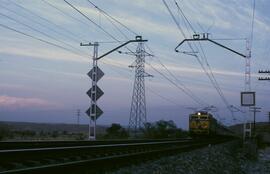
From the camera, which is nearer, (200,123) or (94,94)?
(94,94)

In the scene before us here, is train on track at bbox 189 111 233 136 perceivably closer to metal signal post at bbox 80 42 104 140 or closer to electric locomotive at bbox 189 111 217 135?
electric locomotive at bbox 189 111 217 135

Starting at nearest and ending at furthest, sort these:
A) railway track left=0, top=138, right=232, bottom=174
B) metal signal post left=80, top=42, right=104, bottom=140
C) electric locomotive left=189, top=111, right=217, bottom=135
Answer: railway track left=0, top=138, right=232, bottom=174 → metal signal post left=80, top=42, right=104, bottom=140 → electric locomotive left=189, top=111, right=217, bottom=135

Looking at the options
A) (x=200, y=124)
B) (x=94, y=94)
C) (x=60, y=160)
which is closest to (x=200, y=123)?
(x=200, y=124)

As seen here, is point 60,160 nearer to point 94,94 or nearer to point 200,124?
point 94,94

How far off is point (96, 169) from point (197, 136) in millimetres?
53916

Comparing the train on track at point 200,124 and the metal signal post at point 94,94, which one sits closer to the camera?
the metal signal post at point 94,94

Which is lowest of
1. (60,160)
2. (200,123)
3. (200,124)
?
(60,160)

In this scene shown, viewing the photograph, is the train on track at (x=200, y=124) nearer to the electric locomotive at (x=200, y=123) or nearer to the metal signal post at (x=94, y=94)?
the electric locomotive at (x=200, y=123)

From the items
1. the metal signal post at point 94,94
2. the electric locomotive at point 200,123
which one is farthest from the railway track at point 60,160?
the electric locomotive at point 200,123

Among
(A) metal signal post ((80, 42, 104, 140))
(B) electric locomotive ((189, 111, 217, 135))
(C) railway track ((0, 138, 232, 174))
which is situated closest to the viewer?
(C) railway track ((0, 138, 232, 174))

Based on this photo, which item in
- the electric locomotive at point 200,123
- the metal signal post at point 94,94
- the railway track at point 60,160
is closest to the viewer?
the railway track at point 60,160

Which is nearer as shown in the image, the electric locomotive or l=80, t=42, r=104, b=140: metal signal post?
l=80, t=42, r=104, b=140: metal signal post

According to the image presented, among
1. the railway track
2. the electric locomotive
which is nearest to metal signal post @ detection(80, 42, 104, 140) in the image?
the railway track

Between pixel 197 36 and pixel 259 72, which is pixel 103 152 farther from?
pixel 259 72
